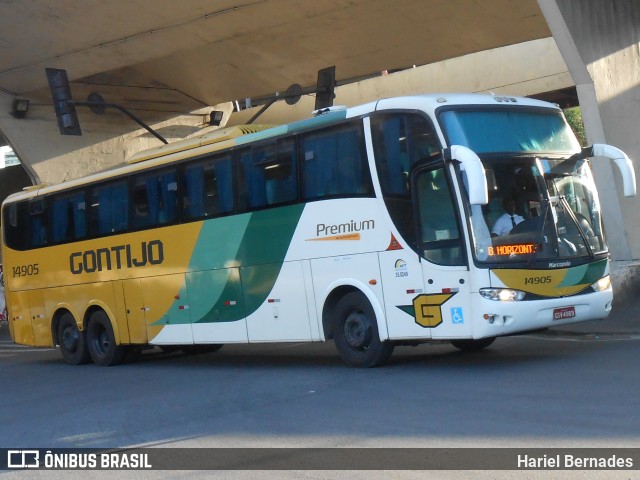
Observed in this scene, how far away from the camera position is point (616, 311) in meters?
16.9

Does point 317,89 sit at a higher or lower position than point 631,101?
higher

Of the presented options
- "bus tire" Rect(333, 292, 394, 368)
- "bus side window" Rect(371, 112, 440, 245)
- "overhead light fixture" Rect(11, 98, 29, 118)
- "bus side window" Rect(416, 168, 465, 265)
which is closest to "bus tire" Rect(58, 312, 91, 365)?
"bus tire" Rect(333, 292, 394, 368)

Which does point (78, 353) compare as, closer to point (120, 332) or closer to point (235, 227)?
point (120, 332)

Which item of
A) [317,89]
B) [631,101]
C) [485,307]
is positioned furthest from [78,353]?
[631,101]

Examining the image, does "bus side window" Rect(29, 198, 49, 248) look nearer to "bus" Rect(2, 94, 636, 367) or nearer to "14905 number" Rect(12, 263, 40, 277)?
"14905 number" Rect(12, 263, 40, 277)

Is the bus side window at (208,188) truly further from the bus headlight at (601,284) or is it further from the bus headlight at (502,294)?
the bus headlight at (601,284)

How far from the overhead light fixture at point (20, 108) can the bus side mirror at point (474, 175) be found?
20.6 meters

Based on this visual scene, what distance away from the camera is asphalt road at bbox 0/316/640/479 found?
8195mm

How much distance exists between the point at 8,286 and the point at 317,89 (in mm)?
7978

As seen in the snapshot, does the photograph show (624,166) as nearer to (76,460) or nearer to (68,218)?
(76,460)

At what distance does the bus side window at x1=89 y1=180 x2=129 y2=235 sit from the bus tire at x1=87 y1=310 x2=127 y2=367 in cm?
164

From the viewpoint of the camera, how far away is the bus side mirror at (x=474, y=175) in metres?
10.5

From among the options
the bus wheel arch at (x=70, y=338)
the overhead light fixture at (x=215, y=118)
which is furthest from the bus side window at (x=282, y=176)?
the overhead light fixture at (x=215, y=118)

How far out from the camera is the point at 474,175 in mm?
10641
